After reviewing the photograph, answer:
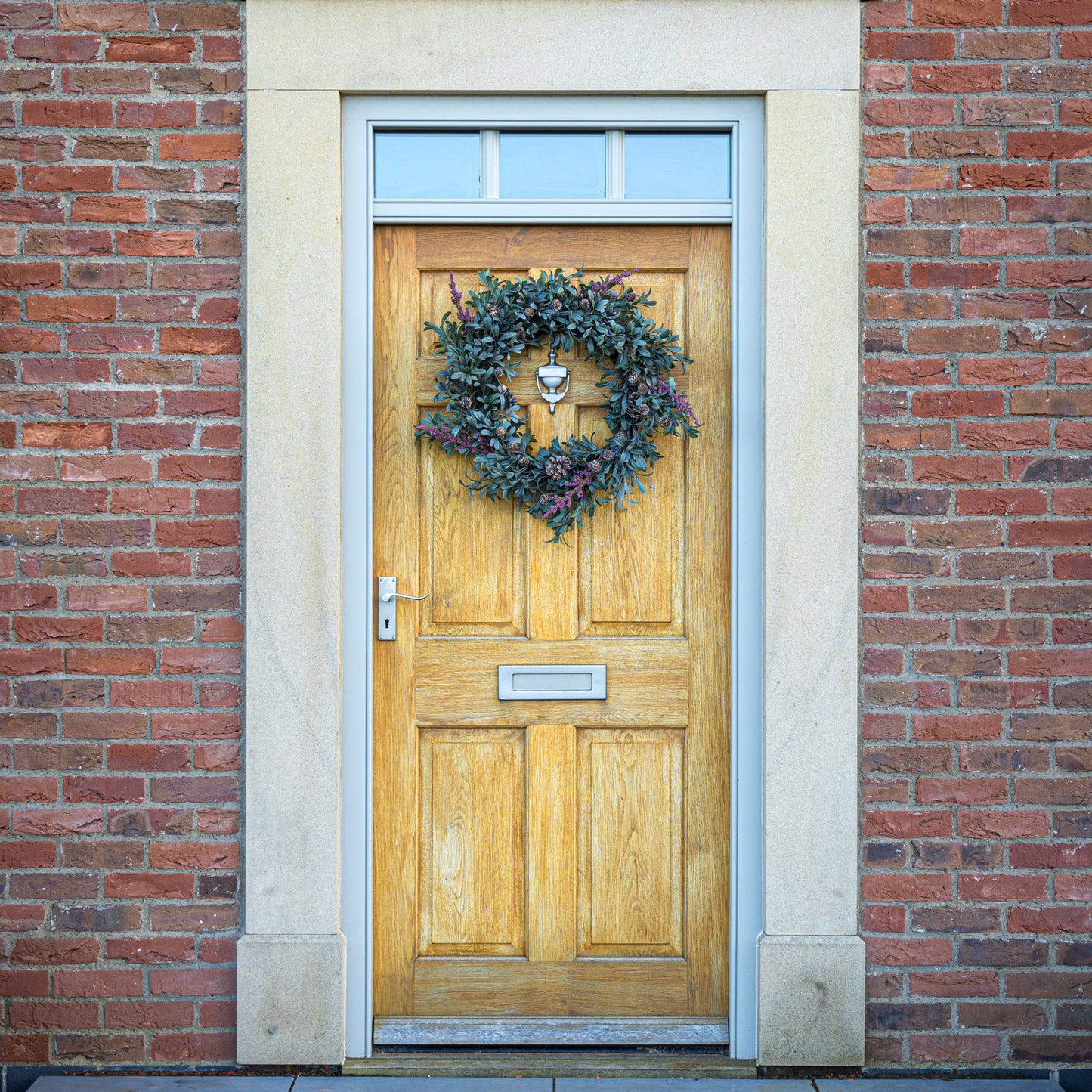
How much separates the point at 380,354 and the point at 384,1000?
2016 mm

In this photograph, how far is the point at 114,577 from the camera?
2.83m

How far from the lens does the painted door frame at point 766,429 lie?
2.80m

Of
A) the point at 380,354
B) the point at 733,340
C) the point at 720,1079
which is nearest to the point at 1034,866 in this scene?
the point at 720,1079

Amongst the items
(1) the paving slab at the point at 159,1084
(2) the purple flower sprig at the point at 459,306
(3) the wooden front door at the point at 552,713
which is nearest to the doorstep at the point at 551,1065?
(3) the wooden front door at the point at 552,713

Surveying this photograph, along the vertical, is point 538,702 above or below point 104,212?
below

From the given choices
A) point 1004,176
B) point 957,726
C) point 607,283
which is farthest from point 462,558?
point 1004,176

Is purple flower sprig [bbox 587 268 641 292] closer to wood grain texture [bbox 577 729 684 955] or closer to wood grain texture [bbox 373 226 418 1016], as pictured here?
wood grain texture [bbox 373 226 418 1016]

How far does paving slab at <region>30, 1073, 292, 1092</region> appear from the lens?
108 inches

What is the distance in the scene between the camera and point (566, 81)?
282cm

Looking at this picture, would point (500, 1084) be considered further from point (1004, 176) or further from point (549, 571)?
point (1004, 176)

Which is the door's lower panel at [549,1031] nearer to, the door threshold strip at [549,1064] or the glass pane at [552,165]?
the door threshold strip at [549,1064]

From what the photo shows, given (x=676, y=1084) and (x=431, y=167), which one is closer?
(x=676, y=1084)

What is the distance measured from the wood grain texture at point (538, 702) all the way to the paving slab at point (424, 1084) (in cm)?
102

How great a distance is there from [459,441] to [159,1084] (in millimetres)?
2068
